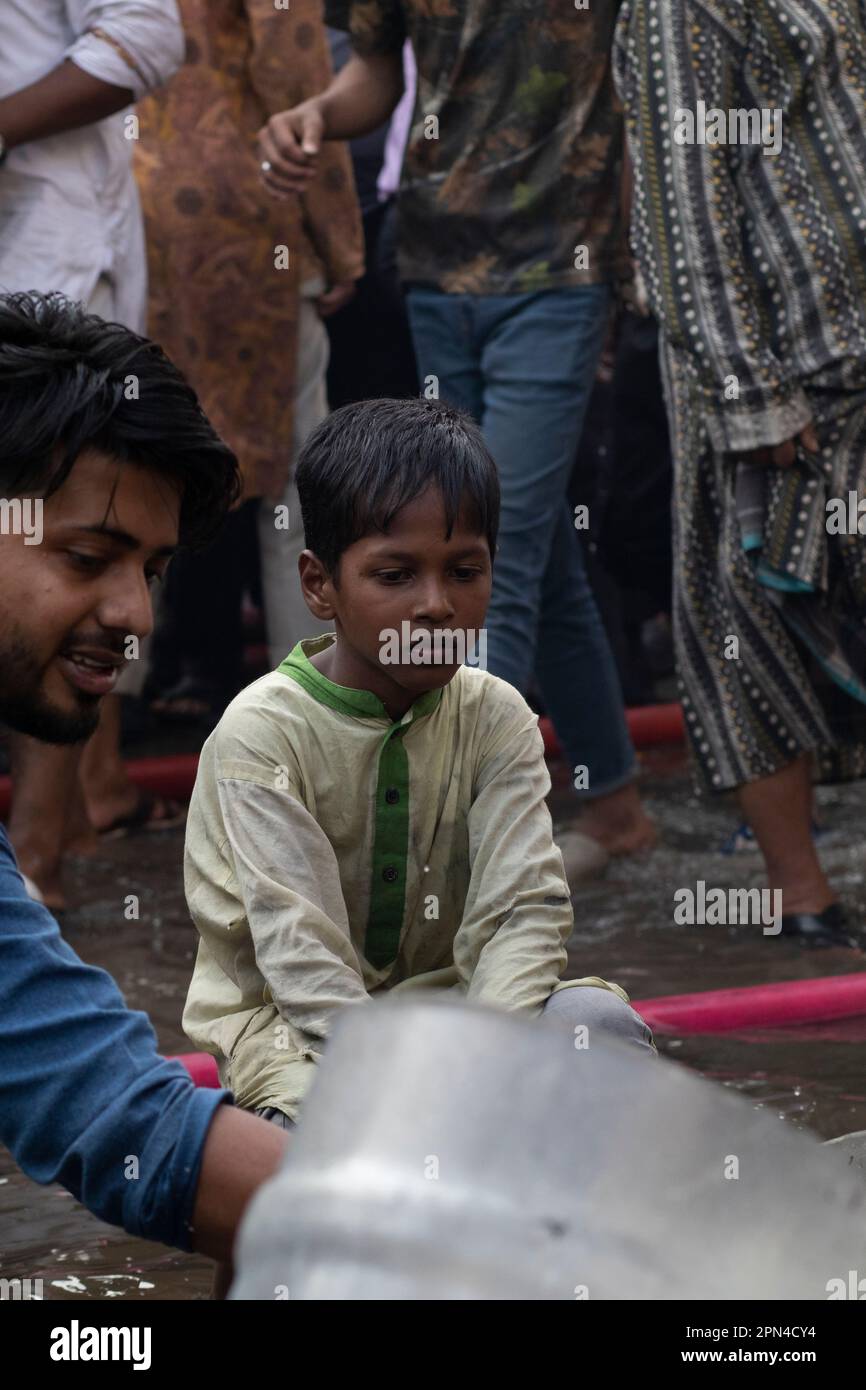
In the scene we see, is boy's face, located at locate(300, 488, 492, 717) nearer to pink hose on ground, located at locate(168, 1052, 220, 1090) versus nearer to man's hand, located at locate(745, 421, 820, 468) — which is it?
pink hose on ground, located at locate(168, 1052, 220, 1090)

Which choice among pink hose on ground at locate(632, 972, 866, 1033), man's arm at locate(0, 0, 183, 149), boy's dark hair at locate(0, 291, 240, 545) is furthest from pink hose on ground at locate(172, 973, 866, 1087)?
man's arm at locate(0, 0, 183, 149)

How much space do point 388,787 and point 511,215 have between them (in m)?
1.75

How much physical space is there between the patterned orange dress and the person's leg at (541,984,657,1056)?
2416 mm

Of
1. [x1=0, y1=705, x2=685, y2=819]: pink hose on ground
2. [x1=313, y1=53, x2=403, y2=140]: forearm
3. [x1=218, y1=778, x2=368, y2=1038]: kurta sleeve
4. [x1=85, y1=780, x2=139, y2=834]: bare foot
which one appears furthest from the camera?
[x1=0, y1=705, x2=685, y2=819]: pink hose on ground

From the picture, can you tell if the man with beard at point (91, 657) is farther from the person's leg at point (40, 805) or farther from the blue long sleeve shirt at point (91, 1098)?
the person's leg at point (40, 805)

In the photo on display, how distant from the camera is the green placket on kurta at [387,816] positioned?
2.20 metres

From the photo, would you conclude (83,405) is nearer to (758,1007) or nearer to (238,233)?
(758,1007)

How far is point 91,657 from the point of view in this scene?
1700 millimetres

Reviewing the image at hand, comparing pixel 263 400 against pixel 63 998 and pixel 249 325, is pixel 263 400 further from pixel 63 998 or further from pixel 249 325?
pixel 63 998

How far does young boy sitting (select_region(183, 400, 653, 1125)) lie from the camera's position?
6.88ft

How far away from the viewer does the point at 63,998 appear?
143cm

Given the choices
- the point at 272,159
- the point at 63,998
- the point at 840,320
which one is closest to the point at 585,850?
the point at 840,320

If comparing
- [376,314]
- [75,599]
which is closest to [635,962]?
[75,599]

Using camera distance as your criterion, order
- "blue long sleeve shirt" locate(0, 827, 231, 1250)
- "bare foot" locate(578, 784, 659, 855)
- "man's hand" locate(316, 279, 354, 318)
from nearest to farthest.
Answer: "blue long sleeve shirt" locate(0, 827, 231, 1250)
"bare foot" locate(578, 784, 659, 855)
"man's hand" locate(316, 279, 354, 318)
